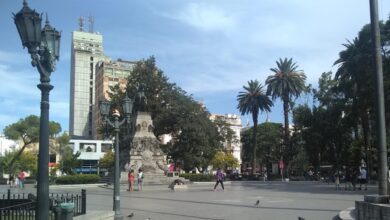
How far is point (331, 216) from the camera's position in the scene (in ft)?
51.8

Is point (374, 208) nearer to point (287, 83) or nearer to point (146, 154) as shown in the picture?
point (146, 154)

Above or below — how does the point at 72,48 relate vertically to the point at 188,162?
above

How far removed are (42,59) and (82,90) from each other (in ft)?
484

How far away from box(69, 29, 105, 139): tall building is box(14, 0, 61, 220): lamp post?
143236 millimetres

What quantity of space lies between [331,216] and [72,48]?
153 metres

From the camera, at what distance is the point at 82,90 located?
152 metres

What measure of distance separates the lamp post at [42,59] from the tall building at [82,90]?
470 feet

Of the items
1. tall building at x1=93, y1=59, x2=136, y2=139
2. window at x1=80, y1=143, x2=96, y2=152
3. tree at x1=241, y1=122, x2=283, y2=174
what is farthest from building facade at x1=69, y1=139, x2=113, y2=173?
tree at x1=241, y1=122, x2=283, y2=174

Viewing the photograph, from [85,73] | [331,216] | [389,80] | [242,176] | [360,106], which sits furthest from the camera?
[85,73]

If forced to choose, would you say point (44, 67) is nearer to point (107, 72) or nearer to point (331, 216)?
point (331, 216)

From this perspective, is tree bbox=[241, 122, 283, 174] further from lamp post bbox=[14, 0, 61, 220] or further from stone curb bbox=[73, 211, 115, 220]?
lamp post bbox=[14, 0, 61, 220]

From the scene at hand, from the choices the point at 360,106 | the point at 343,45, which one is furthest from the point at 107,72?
the point at 360,106

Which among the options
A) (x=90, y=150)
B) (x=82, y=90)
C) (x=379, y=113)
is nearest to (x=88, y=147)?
(x=90, y=150)

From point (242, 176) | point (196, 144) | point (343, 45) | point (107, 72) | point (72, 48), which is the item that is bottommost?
point (242, 176)
